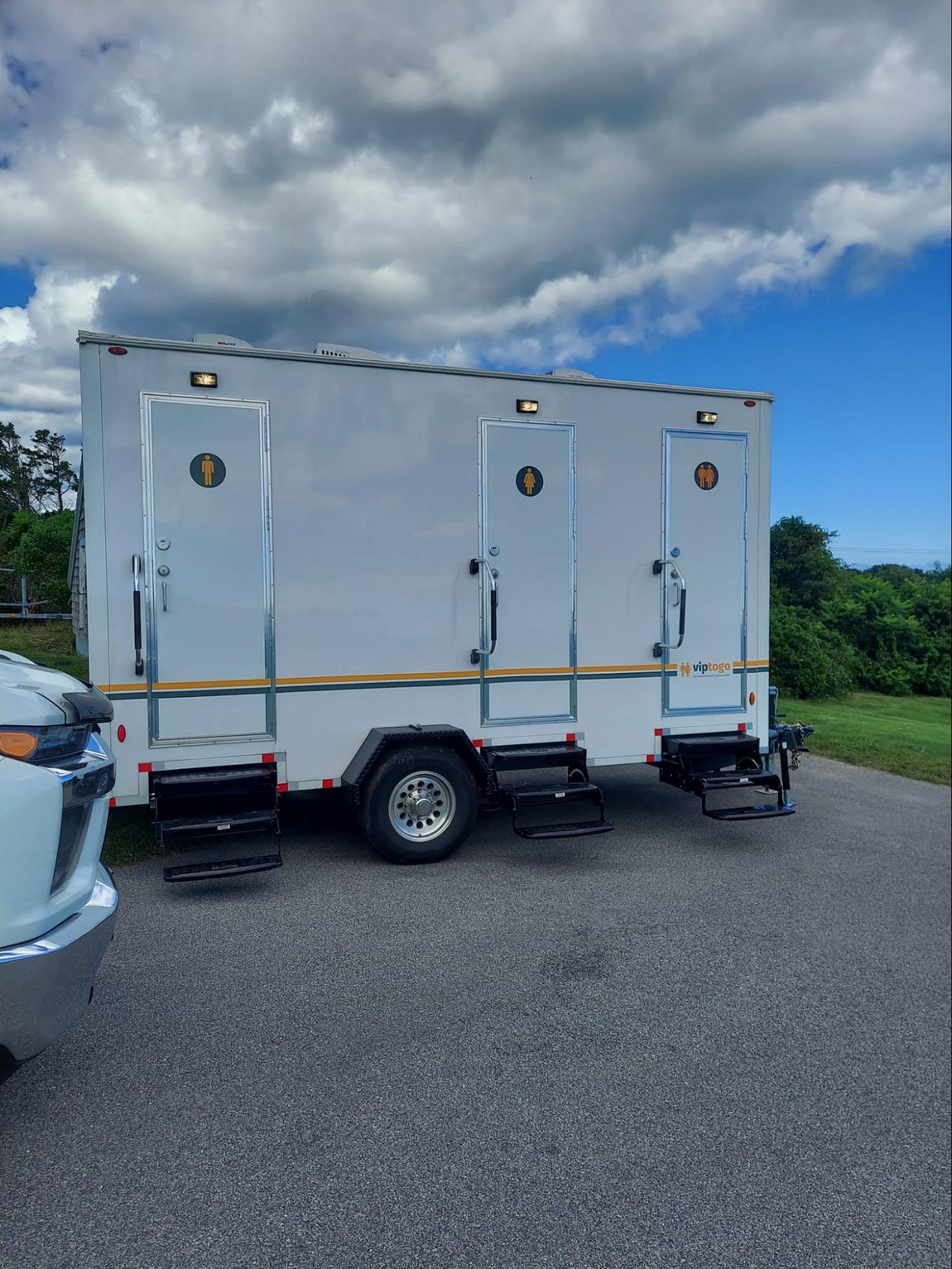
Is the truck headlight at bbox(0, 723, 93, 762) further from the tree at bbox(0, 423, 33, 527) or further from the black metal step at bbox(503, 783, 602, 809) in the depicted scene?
the black metal step at bbox(503, 783, 602, 809)

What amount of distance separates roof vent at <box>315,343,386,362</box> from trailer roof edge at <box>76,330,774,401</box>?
1 centimetres

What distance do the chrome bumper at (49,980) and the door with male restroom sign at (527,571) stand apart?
361cm

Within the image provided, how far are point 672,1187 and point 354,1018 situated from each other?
1.51m

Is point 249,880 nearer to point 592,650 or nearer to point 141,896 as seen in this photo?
point 141,896

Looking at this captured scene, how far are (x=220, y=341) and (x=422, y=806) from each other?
3298 mm

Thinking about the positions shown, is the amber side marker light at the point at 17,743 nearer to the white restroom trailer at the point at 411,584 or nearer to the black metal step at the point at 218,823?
the white restroom trailer at the point at 411,584

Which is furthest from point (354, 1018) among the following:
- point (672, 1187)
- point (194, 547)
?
point (194, 547)

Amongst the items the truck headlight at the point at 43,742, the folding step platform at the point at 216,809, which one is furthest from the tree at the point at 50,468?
the truck headlight at the point at 43,742

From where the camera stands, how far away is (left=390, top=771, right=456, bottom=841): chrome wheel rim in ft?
18.2

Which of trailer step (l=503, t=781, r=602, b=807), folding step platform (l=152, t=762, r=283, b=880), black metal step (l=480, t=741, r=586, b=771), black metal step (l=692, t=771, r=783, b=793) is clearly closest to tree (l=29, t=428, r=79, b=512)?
folding step platform (l=152, t=762, r=283, b=880)

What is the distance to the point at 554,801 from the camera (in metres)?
5.88

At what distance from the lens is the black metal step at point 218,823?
4.95m

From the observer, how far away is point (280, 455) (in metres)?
A: 5.29

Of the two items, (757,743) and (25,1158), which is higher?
(757,743)
